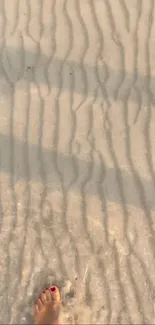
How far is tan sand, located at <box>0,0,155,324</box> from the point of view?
375 cm

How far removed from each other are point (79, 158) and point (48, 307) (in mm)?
1435

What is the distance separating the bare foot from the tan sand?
0.09 m

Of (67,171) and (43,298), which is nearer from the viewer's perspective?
(43,298)

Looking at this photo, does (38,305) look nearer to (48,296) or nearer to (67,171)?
(48,296)

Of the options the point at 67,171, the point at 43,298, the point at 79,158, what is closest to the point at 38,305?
the point at 43,298

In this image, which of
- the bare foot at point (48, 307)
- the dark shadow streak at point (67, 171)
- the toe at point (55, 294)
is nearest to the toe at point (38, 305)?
the bare foot at point (48, 307)

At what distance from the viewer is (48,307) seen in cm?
354

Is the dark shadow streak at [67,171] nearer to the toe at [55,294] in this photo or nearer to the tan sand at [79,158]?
the tan sand at [79,158]

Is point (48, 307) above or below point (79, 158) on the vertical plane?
below

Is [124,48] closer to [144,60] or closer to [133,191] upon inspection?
[144,60]

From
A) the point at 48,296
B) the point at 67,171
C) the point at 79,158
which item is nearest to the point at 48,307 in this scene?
the point at 48,296

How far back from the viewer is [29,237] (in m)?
3.97

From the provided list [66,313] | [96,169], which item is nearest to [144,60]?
[96,169]

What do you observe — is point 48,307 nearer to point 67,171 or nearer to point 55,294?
point 55,294
